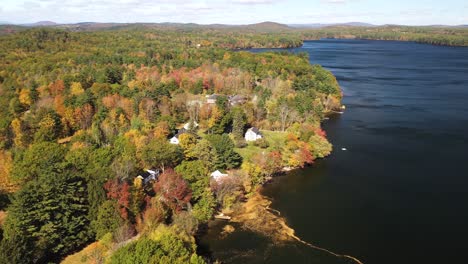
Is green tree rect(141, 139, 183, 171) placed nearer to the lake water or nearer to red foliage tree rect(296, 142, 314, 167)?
Answer: the lake water

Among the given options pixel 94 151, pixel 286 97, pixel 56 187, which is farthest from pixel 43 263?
pixel 286 97

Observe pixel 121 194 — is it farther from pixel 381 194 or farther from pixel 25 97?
pixel 25 97

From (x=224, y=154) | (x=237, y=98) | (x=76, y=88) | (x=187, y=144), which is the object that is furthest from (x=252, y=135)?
(x=76, y=88)

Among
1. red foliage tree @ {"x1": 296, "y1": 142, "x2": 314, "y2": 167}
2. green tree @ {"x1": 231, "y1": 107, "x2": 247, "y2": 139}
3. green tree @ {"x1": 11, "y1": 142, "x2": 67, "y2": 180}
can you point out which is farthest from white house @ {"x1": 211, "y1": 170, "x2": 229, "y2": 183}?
green tree @ {"x1": 11, "y1": 142, "x2": 67, "y2": 180}

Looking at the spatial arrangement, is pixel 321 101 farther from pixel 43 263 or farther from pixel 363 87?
pixel 43 263

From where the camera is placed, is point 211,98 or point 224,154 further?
point 211,98

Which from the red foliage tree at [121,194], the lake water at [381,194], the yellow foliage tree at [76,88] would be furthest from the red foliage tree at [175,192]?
the yellow foliage tree at [76,88]
